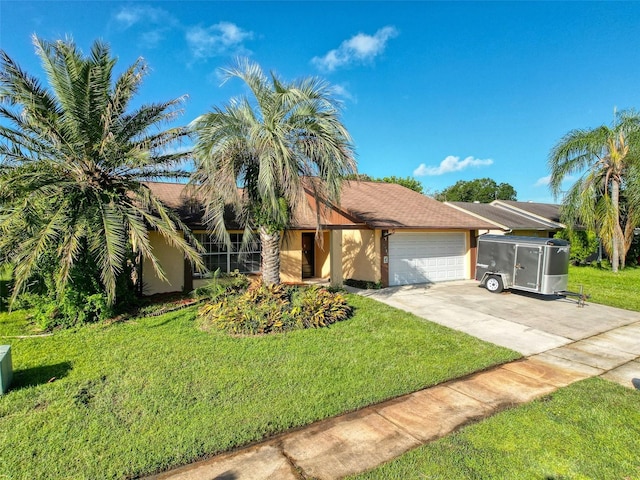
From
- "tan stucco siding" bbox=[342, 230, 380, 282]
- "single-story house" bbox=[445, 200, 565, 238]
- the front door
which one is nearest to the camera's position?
"tan stucco siding" bbox=[342, 230, 380, 282]

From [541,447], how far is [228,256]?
11.2m

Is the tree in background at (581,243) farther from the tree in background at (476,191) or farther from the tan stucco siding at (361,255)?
the tree in background at (476,191)

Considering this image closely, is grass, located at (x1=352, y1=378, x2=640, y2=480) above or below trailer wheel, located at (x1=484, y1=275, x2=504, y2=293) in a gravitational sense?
below

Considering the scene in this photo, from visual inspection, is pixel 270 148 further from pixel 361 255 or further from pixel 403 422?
pixel 361 255

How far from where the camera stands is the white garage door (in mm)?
14323

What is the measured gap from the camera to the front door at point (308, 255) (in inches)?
617

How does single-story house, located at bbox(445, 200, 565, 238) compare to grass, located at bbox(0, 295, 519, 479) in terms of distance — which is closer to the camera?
grass, located at bbox(0, 295, 519, 479)

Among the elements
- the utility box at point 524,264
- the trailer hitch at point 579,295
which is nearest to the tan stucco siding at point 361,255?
the utility box at point 524,264

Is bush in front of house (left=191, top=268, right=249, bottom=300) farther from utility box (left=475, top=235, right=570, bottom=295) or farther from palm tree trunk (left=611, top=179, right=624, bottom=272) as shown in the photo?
palm tree trunk (left=611, top=179, right=624, bottom=272)

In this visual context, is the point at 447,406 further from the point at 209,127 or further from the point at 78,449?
the point at 209,127

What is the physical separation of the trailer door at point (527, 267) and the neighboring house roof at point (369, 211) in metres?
3.47

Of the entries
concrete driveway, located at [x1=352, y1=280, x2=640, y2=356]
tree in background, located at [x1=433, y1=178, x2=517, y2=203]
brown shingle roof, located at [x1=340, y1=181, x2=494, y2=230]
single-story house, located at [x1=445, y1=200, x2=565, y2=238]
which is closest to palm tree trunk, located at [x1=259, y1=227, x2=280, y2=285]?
concrete driveway, located at [x1=352, y1=280, x2=640, y2=356]

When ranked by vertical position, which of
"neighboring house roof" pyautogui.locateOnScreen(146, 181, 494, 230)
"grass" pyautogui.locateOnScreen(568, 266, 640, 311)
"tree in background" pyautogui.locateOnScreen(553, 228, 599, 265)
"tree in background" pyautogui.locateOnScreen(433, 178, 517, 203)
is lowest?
"grass" pyautogui.locateOnScreen(568, 266, 640, 311)

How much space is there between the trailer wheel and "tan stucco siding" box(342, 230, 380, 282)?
4127 millimetres
